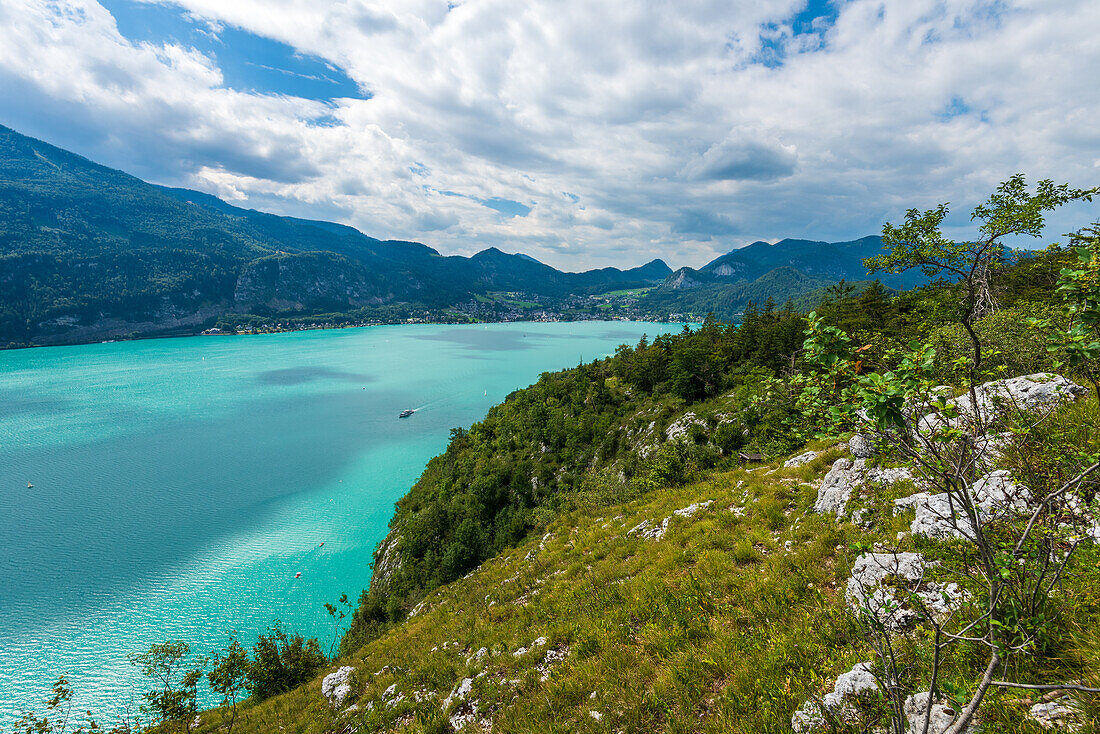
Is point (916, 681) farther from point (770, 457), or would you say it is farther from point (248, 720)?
point (248, 720)

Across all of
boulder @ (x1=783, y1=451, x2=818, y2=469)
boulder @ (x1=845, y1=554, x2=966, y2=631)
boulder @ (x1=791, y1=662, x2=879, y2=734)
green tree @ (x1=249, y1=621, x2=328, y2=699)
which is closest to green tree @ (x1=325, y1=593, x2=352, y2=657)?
green tree @ (x1=249, y1=621, x2=328, y2=699)

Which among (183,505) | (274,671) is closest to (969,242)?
(274,671)

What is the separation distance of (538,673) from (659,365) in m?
43.3

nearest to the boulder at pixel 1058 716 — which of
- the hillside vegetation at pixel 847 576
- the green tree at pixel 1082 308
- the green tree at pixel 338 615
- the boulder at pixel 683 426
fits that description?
the hillside vegetation at pixel 847 576

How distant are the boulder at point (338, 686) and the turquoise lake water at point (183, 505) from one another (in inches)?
939

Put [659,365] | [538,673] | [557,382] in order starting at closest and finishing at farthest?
[538,673]
[659,365]
[557,382]

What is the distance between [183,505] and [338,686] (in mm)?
52158

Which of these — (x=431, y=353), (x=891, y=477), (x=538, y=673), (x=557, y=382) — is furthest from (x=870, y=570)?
(x=431, y=353)

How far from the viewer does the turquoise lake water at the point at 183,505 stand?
29.7 m

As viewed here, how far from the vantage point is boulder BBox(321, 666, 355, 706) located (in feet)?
35.6

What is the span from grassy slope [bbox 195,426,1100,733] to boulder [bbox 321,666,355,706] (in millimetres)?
300

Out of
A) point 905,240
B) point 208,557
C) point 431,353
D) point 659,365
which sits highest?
point 905,240

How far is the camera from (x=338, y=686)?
11492 mm

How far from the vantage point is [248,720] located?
42.3ft
